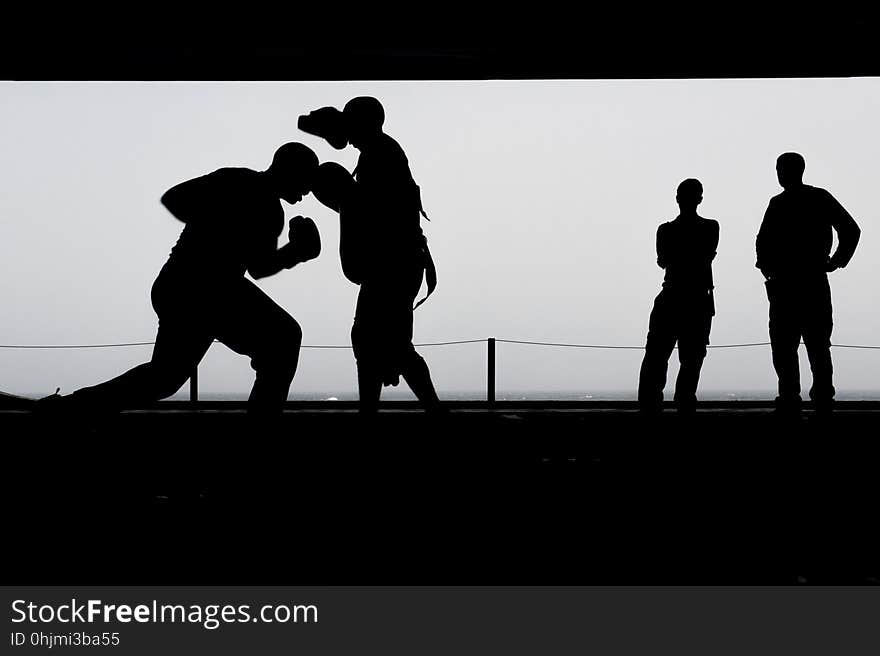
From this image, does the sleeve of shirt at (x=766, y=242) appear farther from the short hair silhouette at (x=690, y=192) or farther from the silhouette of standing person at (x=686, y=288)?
the short hair silhouette at (x=690, y=192)

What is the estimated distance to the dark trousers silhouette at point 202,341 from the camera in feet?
10.3

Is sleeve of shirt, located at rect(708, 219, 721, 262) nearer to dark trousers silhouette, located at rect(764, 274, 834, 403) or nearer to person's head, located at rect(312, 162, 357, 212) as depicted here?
dark trousers silhouette, located at rect(764, 274, 834, 403)

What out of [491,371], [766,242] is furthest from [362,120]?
[491,371]

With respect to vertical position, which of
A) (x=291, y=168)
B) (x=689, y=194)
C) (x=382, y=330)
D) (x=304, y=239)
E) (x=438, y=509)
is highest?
(x=689, y=194)

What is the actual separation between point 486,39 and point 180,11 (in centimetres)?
250

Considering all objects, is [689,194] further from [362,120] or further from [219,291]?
[219,291]

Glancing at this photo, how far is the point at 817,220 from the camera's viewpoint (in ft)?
16.6

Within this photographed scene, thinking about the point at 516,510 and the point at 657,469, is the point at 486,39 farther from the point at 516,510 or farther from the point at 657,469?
the point at 516,510

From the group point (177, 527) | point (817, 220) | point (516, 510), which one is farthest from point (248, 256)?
point (817, 220)

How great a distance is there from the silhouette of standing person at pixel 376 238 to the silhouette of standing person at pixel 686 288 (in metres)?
1.88

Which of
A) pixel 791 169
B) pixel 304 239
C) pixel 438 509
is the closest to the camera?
pixel 438 509

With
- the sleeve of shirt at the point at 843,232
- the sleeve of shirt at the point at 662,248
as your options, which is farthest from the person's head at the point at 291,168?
the sleeve of shirt at the point at 843,232

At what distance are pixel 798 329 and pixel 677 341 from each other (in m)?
0.73

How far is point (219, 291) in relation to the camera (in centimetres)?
320
